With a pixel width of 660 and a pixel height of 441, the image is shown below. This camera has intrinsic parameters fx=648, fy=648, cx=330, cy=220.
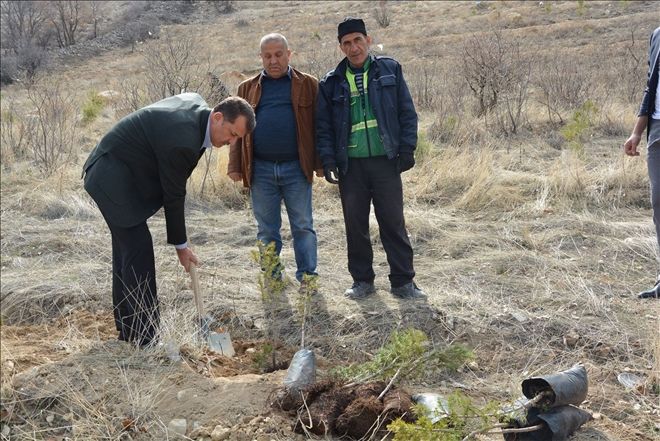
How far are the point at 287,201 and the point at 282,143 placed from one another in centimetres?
41

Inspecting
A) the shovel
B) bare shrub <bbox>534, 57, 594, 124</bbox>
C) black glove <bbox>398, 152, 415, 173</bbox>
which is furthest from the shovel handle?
bare shrub <bbox>534, 57, 594, 124</bbox>

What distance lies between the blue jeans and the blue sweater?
0.29 ft

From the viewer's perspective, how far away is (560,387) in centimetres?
285

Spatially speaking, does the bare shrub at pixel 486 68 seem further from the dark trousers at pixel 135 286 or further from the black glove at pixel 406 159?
the dark trousers at pixel 135 286

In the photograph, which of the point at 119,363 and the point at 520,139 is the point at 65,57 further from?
the point at 119,363

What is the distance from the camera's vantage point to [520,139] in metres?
8.44

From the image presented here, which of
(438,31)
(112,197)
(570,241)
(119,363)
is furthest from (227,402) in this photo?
(438,31)

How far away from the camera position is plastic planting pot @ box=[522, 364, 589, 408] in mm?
2844

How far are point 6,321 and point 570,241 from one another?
13.8ft

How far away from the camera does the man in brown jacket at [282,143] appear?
4250 mm

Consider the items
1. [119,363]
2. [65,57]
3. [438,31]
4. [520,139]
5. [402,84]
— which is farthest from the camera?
[65,57]

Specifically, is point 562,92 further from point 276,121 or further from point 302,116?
point 276,121

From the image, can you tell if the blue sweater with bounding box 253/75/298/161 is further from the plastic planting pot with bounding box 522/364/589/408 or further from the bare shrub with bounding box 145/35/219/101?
the bare shrub with bounding box 145/35/219/101

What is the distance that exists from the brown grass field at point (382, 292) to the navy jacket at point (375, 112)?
1.01m
